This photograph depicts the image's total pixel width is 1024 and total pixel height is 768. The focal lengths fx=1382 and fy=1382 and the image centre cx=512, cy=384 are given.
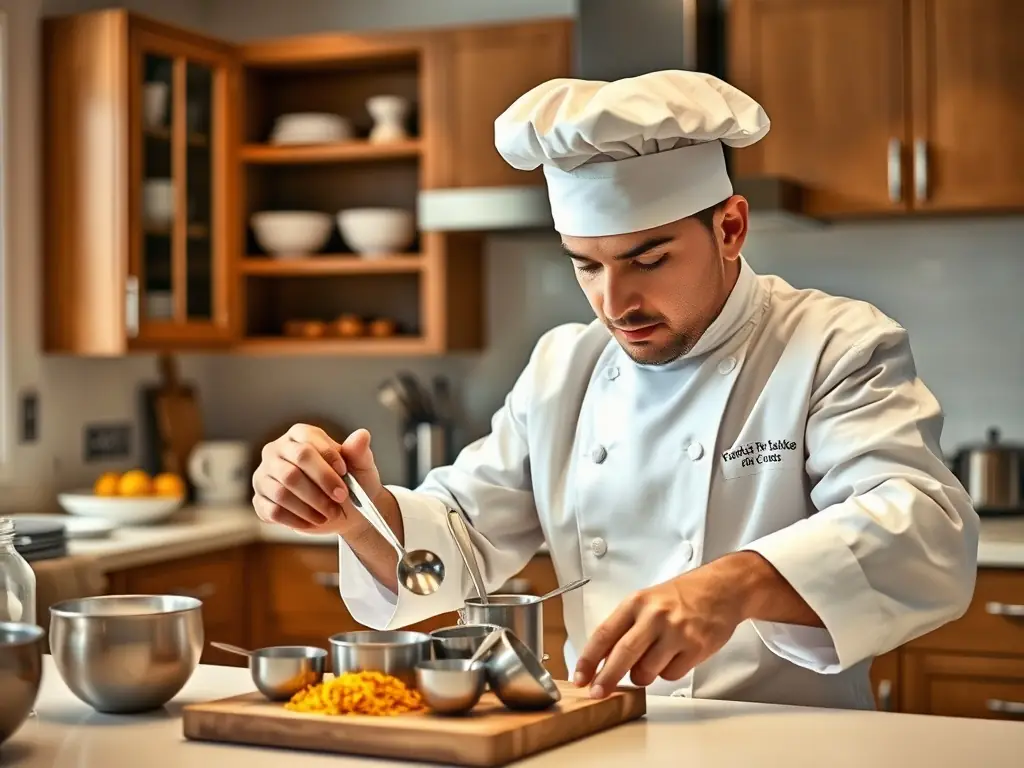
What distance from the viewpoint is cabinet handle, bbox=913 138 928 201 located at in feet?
10.7

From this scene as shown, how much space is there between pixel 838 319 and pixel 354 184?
2.54 m

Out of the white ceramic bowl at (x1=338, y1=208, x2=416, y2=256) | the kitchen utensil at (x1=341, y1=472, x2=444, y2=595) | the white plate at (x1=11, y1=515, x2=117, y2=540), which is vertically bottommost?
the white plate at (x1=11, y1=515, x2=117, y2=540)

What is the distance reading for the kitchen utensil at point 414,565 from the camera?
1.60m

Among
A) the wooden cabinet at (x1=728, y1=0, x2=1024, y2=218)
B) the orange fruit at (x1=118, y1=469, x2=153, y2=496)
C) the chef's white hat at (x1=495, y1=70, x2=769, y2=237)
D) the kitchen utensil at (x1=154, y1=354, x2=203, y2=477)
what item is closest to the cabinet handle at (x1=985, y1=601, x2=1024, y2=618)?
Answer: the wooden cabinet at (x1=728, y1=0, x2=1024, y2=218)

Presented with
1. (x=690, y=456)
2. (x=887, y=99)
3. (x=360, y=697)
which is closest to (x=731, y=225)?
(x=690, y=456)

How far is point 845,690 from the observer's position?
1819mm

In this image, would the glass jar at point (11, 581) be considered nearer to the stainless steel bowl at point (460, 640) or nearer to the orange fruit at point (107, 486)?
the stainless steel bowl at point (460, 640)

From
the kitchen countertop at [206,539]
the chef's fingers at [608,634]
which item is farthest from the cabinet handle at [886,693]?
the chef's fingers at [608,634]

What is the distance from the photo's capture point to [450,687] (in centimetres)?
129

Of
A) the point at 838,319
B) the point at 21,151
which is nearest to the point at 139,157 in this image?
the point at 21,151

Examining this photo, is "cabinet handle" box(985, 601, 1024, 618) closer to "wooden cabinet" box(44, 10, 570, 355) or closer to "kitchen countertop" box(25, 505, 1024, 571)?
"kitchen countertop" box(25, 505, 1024, 571)

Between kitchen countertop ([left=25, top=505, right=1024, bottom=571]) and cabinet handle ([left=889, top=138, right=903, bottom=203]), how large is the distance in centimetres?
80

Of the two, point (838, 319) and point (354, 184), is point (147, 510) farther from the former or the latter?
point (838, 319)

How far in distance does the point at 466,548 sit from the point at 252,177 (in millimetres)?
2642
